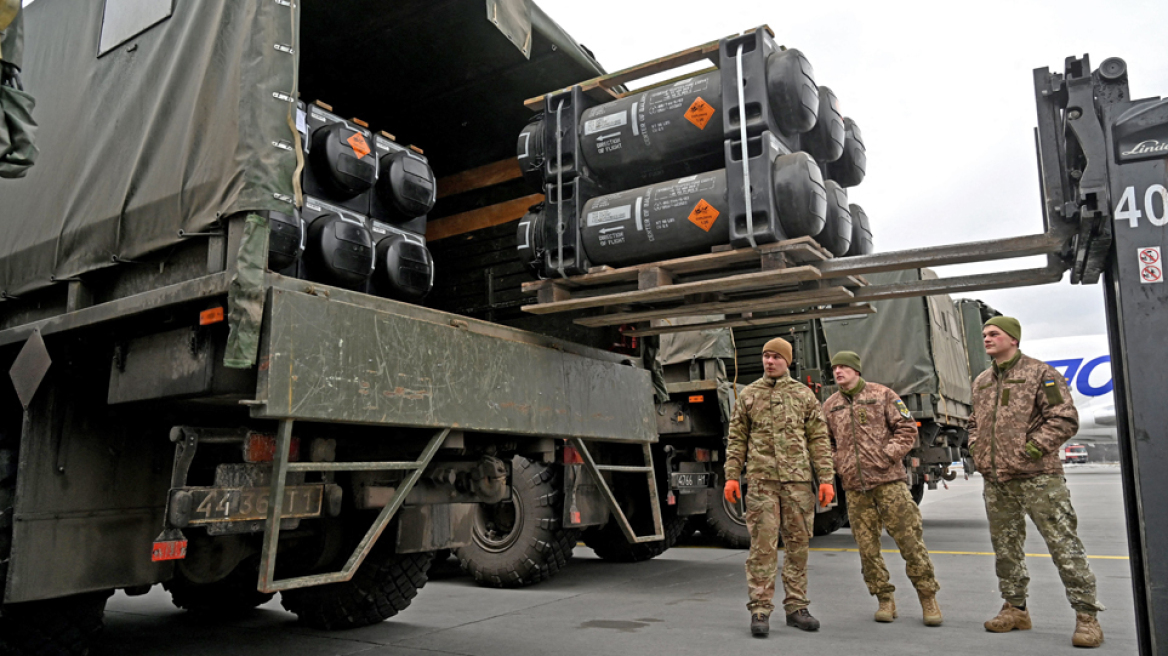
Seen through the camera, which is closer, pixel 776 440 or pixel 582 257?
pixel 582 257

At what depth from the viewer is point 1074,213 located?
119 inches

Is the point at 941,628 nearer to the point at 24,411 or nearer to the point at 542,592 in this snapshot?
the point at 542,592

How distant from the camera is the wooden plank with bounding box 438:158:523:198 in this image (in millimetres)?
5480

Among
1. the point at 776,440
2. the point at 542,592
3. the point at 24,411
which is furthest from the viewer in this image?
the point at 542,592

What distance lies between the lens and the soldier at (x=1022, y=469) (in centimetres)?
434

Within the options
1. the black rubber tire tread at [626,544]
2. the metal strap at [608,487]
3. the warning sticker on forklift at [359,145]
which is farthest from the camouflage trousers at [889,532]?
the warning sticker on forklift at [359,145]

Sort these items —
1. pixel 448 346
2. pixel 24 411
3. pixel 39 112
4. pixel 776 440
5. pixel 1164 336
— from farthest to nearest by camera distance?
pixel 776 440, pixel 39 112, pixel 448 346, pixel 24 411, pixel 1164 336

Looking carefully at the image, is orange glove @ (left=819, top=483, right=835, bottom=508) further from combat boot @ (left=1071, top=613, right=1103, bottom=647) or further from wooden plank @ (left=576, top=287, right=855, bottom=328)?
combat boot @ (left=1071, top=613, right=1103, bottom=647)

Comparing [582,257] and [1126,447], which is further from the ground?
[582,257]

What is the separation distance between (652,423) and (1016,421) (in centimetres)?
214

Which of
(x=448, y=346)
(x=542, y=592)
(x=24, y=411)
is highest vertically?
(x=448, y=346)

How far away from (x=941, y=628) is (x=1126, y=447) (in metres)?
2.20

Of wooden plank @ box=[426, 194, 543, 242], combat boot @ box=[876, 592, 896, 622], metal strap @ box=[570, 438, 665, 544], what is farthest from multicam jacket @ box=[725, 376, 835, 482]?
wooden plank @ box=[426, 194, 543, 242]

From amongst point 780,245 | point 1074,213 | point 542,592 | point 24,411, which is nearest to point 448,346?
point 780,245
